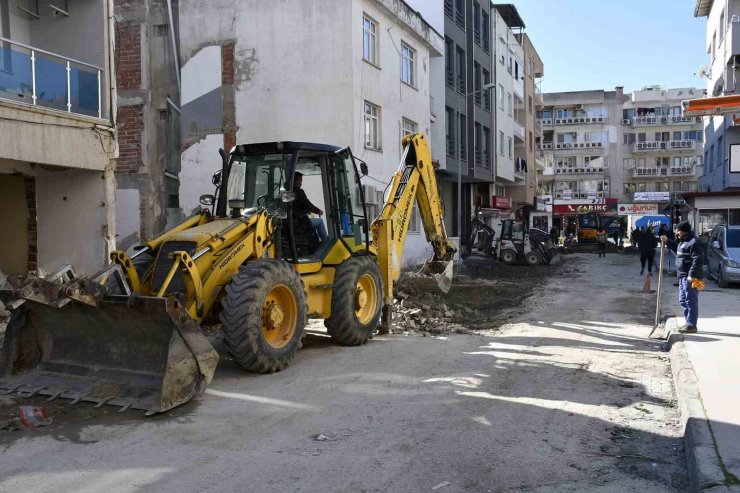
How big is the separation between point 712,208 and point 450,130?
39.5ft

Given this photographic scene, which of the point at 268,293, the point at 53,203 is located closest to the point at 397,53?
the point at 53,203

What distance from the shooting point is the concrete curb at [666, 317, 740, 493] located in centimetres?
442

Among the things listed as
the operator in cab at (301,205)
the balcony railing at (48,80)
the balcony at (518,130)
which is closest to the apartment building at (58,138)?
the balcony railing at (48,80)

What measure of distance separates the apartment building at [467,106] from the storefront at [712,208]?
9.58m

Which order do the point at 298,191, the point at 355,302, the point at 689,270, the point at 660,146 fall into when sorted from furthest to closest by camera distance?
the point at 660,146
the point at 689,270
the point at 355,302
the point at 298,191

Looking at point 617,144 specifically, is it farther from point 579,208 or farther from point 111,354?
point 111,354

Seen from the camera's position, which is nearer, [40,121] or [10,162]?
[40,121]

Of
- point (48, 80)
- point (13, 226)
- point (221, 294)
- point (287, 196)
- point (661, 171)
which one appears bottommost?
point (221, 294)

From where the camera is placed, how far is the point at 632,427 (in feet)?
19.7

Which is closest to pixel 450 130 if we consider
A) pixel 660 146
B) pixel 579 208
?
pixel 579 208

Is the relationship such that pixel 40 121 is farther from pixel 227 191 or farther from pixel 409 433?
pixel 409 433

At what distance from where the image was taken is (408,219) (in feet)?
37.5

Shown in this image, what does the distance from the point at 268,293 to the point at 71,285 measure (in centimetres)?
212

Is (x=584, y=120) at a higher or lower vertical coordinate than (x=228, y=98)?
higher
